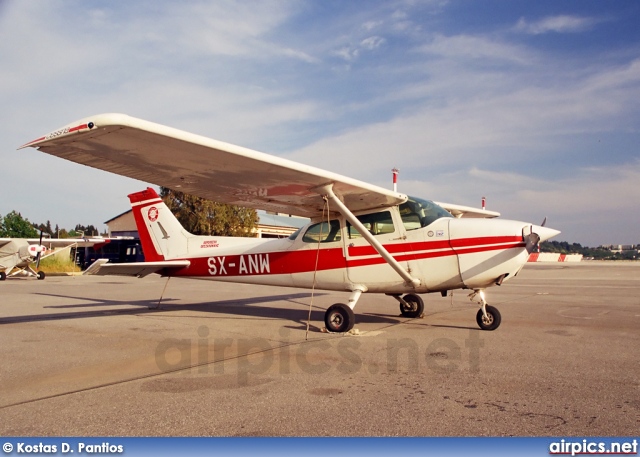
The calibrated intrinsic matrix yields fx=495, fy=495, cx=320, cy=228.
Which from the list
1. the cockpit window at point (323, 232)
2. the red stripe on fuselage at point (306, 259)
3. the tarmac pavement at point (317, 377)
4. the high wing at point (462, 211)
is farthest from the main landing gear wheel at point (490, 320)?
the high wing at point (462, 211)

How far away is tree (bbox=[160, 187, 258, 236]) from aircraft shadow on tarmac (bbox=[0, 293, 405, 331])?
24.0 metres

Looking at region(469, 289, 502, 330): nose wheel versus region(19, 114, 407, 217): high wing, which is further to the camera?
region(469, 289, 502, 330): nose wheel

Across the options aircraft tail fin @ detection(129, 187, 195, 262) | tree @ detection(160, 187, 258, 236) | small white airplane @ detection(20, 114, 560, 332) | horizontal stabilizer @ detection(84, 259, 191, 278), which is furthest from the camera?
tree @ detection(160, 187, 258, 236)

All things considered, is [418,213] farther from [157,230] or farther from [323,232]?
[157,230]

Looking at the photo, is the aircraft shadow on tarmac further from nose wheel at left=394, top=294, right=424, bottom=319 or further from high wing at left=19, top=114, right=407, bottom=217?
high wing at left=19, top=114, right=407, bottom=217

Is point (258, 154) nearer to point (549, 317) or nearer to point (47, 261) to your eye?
point (549, 317)

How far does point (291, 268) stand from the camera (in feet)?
32.9

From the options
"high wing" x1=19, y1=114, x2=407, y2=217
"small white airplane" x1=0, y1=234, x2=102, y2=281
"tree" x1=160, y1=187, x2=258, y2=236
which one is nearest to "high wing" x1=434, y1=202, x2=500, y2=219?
"high wing" x1=19, y1=114, x2=407, y2=217

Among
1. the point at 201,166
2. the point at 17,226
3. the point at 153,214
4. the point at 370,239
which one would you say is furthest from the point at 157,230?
the point at 17,226

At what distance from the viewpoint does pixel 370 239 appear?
28.3 ft

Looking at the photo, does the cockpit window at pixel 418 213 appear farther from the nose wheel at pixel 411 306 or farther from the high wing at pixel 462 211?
the high wing at pixel 462 211

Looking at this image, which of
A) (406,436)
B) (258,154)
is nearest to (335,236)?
(258,154)

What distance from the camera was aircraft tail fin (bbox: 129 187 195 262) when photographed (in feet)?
37.8

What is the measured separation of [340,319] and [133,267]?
15.1 ft
